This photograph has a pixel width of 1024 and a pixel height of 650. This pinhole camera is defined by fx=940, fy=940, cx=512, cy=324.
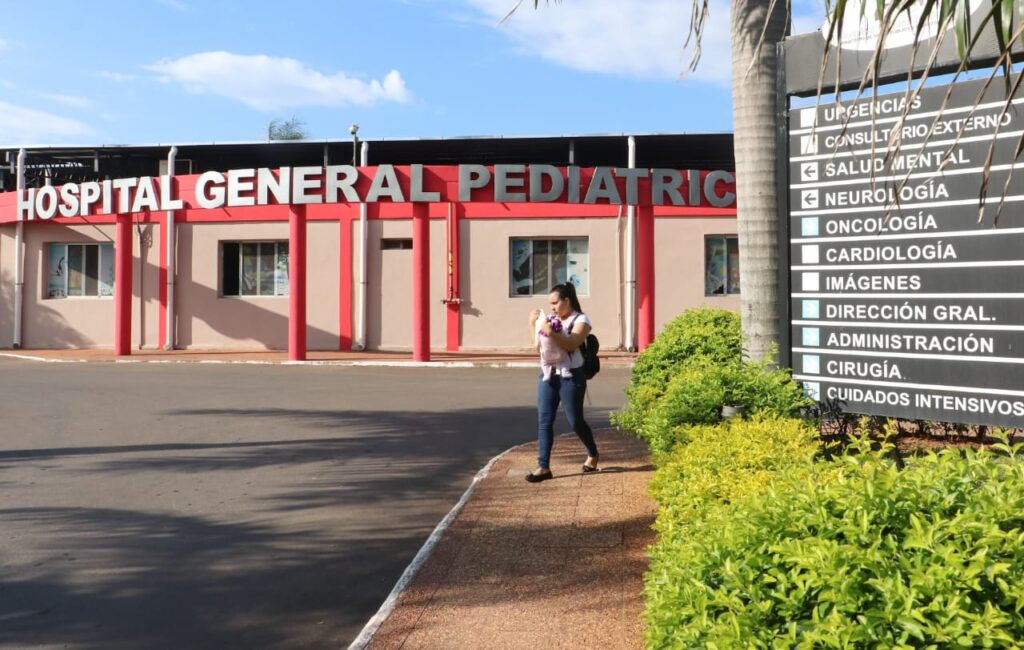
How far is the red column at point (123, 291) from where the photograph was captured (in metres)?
23.9

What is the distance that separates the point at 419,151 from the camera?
29.2 meters

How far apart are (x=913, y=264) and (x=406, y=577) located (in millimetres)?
3248

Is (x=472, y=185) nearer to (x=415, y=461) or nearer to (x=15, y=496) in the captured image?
(x=415, y=461)

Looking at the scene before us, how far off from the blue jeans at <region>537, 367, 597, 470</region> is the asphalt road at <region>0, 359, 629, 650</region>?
90 centimetres

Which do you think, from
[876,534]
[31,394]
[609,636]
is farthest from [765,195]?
[31,394]

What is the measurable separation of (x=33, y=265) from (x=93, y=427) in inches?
723

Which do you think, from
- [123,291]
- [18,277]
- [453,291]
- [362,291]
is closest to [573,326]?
[453,291]

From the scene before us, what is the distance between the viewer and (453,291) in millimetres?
25234

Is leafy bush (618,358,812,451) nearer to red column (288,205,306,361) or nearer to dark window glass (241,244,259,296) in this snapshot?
red column (288,205,306,361)

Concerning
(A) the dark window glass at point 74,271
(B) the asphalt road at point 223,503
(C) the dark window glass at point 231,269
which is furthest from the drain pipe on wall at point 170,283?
(B) the asphalt road at point 223,503

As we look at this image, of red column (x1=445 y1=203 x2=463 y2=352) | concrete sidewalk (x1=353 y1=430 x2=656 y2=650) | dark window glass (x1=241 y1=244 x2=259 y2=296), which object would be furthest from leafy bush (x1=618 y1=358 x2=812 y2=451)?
dark window glass (x1=241 y1=244 x2=259 y2=296)

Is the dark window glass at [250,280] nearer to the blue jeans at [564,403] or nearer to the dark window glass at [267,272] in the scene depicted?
the dark window glass at [267,272]

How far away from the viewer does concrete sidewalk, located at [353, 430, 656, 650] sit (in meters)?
4.36

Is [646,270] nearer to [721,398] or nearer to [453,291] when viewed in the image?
[453,291]
